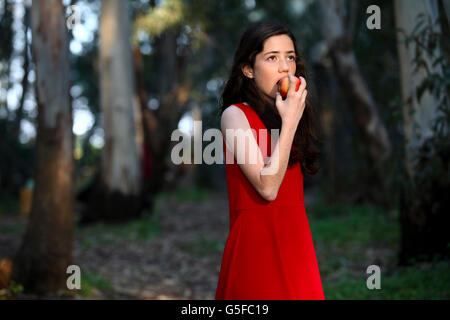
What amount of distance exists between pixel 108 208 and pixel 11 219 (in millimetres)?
2724

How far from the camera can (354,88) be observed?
353 inches

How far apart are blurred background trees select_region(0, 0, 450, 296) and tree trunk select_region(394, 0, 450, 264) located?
0.04 ft

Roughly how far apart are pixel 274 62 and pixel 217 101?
1.12 meters

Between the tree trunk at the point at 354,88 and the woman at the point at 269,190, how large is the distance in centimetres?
732

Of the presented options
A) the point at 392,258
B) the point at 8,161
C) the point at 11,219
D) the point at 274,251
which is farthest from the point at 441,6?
the point at 8,161

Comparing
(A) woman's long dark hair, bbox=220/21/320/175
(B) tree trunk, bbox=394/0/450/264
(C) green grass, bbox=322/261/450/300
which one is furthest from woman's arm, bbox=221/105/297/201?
(B) tree trunk, bbox=394/0/450/264

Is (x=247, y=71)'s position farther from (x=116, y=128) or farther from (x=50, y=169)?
(x=116, y=128)

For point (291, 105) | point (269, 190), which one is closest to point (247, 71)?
point (291, 105)

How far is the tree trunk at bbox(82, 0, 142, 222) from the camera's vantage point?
9.92m

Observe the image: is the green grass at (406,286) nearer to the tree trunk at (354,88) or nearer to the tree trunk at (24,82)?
the tree trunk at (354,88)

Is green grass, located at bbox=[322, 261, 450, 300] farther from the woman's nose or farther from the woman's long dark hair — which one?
the woman's nose

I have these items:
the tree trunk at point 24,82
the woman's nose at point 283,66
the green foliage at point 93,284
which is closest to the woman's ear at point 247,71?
the woman's nose at point 283,66

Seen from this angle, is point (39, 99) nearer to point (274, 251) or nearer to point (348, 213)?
point (274, 251)

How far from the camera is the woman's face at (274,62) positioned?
1901mm
